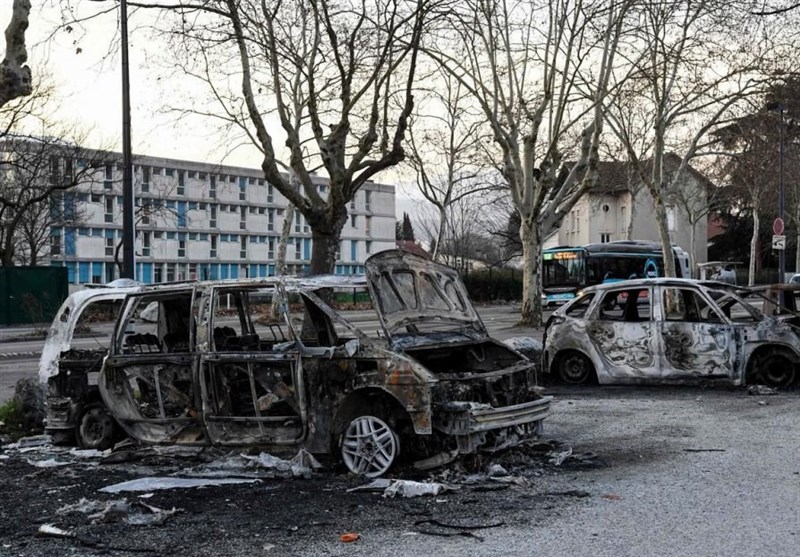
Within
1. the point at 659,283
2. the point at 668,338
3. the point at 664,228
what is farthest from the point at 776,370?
the point at 664,228

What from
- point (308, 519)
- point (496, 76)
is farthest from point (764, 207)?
point (308, 519)

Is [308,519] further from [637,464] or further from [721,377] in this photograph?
[721,377]

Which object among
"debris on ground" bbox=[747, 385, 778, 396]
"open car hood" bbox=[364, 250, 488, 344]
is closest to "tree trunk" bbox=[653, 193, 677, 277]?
"debris on ground" bbox=[747, 385, 778, 396]

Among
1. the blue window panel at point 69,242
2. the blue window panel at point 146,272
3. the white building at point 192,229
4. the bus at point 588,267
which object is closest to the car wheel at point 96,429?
the bus at point 588,267

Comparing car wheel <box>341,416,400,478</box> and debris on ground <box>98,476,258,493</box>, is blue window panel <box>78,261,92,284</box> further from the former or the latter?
car wheel <box>341,416,400,478</box>

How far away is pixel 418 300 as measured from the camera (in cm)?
884

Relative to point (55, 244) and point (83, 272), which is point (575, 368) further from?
point (83, 272)

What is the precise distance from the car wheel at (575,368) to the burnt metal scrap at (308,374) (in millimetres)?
5049

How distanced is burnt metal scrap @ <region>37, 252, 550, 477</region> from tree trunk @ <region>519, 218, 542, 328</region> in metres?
19.9

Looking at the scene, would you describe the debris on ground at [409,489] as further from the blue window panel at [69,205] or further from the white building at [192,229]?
the white building at [192,229]

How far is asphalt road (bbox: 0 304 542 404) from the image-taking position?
8.28 m

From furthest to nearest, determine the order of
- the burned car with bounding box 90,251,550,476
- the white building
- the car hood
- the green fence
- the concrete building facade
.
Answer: the concrete building facade < the white building < the green fence < the car hood < the burned car with bounding box 90,251,550,476

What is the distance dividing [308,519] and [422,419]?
138 cm

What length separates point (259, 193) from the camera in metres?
90.9
